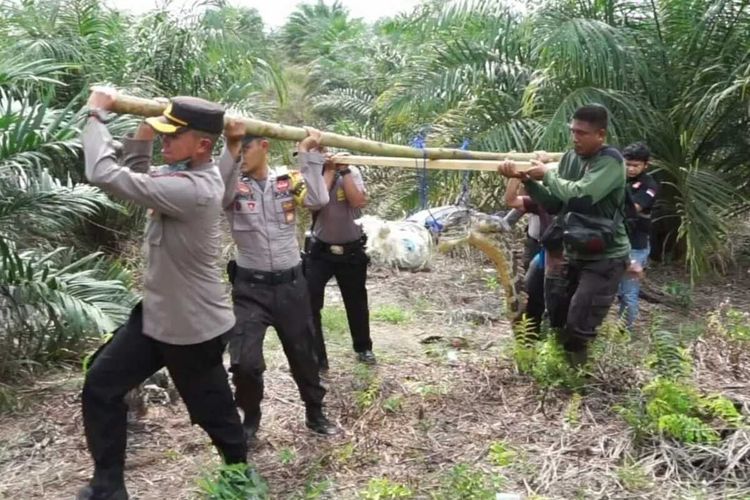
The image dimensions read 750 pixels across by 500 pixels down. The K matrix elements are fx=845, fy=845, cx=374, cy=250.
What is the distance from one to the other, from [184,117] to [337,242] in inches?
81.8

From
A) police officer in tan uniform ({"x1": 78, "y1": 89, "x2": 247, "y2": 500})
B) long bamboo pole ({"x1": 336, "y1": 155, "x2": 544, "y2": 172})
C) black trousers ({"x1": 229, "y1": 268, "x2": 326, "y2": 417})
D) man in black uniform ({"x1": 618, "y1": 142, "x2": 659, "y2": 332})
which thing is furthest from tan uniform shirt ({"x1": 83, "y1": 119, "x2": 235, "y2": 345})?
man in black uniform ({"x1": 618, "y1": 142, "x2": 659, "y2": 332})

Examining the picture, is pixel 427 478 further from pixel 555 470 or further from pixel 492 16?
pixel 492 16

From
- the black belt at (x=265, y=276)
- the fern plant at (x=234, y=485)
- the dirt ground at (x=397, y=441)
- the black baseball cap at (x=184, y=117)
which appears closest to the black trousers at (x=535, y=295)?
the dirt ground at (x=397, y=441)

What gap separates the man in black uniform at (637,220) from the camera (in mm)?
5695

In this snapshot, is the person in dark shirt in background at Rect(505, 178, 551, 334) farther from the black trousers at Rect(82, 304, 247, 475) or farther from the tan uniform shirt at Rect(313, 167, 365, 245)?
the black trousers at Rect(82, 304, 247, 475)

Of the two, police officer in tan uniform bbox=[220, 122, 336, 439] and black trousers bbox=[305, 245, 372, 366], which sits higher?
police officer in tan uniform bbox=[220, 122, 336, 439]

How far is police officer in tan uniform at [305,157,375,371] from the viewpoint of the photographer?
4930mm

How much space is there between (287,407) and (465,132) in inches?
168

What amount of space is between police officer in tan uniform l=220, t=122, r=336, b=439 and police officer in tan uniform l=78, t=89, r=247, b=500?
50cm

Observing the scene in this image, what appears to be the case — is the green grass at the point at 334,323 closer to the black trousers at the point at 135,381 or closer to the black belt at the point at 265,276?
the black belt at the point at 265,276

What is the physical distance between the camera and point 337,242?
4996mm

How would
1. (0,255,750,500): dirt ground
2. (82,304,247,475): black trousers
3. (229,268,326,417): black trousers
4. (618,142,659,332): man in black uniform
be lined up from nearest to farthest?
(82,304,247,475): black trousers < (0,255,750,500): dirt ground < (229,268,326,417): black trousers < (618,142,659,332): man in black uniform

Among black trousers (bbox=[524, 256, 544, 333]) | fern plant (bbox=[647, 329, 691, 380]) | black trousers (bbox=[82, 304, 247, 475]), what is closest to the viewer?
black trousers (bbox=[82, 304, 247, 475])

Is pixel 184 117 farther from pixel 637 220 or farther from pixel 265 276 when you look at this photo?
pixel 637 220
